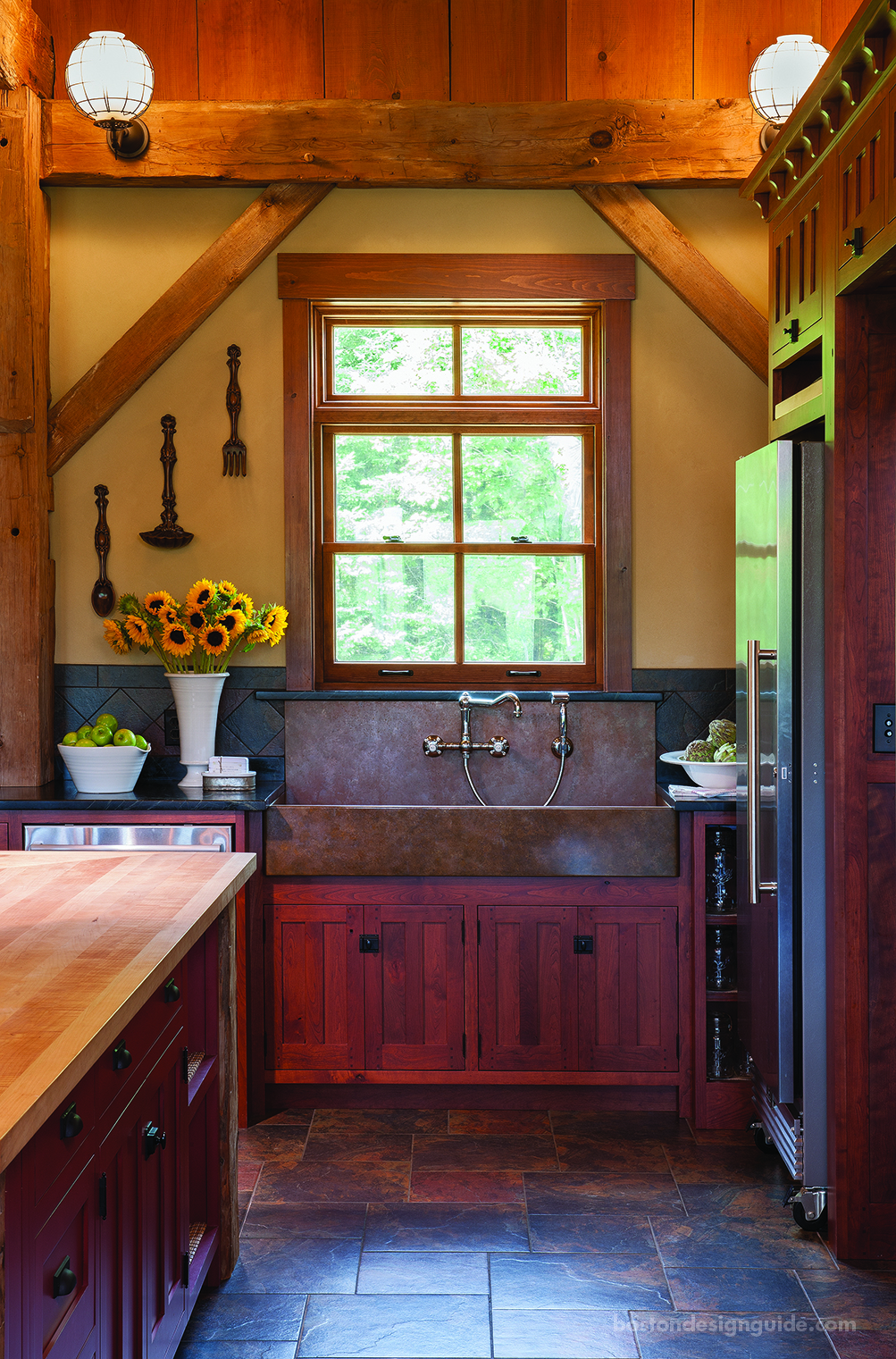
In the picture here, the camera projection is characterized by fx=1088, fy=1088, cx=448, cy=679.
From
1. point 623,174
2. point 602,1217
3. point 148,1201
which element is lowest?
point 602,1217

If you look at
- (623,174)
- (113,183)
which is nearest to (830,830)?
(623,174)

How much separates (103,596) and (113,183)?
4.80 feet

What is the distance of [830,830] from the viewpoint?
268cm

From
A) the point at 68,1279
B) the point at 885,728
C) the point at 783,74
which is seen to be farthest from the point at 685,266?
the point at 68,1279

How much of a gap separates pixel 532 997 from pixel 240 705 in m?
1.47

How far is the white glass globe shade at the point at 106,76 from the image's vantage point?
3.45 m

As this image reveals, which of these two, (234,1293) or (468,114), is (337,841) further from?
(468,114)

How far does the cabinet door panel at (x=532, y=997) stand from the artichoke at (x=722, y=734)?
2.47 ft

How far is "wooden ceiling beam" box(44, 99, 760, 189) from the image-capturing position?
3787 millimetres

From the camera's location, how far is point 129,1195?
5.82 ft

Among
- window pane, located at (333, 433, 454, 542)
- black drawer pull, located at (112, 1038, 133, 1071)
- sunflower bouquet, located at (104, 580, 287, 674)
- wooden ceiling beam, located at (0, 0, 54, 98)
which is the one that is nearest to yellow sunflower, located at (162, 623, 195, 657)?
sunflower bouquet, located at (104, 580, 287, 674)

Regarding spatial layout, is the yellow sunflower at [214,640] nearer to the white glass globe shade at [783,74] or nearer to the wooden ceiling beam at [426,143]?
the wooden ceiling beam at [426,143]

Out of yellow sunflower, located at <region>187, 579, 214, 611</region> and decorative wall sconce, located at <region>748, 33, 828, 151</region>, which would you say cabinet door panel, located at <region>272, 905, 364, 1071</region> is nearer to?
yellow sunflower, located at <region>187, 579, 214, 611</region>

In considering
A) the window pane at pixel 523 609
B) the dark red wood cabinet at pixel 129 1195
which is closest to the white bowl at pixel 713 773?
the window pane at pixel 523 609
